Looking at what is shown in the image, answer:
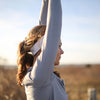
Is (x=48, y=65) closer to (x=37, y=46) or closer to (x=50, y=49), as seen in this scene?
(x=50, y=49)

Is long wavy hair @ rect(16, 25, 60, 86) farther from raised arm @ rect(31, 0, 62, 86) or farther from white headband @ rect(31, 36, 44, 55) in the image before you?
raised arm @ rect(31, 0, 62, 86)

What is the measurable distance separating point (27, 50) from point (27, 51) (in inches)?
0.4

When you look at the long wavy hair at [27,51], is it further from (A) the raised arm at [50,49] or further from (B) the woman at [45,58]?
(A) the raised arm at [50,49]

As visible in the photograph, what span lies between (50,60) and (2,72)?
4678 millimetres

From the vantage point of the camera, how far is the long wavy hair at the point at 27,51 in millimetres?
1426

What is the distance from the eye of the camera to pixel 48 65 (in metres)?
1.17

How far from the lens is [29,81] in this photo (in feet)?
4.11

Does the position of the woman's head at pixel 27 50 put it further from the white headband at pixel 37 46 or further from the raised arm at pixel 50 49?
the raised arm at pixel 50 49

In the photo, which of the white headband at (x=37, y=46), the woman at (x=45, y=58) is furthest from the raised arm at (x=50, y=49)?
the white headband at (x=37, y=46)

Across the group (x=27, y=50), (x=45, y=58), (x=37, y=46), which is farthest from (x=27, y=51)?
(x=45, y=58)

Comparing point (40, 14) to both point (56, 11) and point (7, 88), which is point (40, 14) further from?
point (7, 88)

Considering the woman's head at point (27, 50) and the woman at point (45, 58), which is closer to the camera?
the woman at point (45, 58)

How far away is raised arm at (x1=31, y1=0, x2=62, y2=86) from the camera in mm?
1178

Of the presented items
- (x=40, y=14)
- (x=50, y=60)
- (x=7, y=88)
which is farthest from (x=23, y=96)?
(x=50, y=60)
